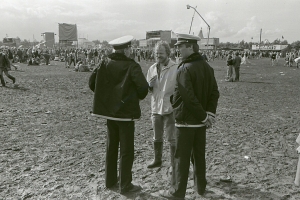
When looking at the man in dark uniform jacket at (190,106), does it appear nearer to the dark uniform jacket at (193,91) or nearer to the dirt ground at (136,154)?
the dark uniform jacket at (193,91)

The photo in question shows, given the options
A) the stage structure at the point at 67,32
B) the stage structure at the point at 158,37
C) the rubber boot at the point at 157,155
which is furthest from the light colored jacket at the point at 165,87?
the stage structure at the point at 158,37

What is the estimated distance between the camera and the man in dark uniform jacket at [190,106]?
3.44 metres

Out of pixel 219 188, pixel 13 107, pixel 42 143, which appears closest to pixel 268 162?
pixel 219 188

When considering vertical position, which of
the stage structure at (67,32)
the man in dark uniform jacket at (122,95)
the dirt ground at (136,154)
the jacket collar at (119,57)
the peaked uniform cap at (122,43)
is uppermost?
the stage structure at (67,32)

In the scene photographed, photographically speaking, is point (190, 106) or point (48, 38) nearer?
point (190, 106)

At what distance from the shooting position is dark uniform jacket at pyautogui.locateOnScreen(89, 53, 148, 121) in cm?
373

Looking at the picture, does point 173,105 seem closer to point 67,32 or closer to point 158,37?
point 67,32

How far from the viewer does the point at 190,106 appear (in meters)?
3.42

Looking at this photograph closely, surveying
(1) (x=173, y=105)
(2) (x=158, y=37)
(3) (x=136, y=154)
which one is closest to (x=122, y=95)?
(1) (x=173, y=105)

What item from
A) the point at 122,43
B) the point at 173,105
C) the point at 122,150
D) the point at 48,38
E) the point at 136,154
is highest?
the point at 48,38

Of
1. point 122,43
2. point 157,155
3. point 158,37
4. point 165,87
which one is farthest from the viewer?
point 158,37

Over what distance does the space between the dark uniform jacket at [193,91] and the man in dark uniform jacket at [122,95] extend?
1.66ft

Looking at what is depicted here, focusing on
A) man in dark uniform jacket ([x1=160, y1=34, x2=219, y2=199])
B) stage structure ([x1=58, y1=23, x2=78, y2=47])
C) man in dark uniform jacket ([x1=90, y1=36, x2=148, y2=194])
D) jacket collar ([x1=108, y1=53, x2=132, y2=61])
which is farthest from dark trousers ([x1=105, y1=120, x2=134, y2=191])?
stage structure ([x1=58, y1=23, x2=78, y2=47])

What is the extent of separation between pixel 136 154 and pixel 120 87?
6.37 ft
